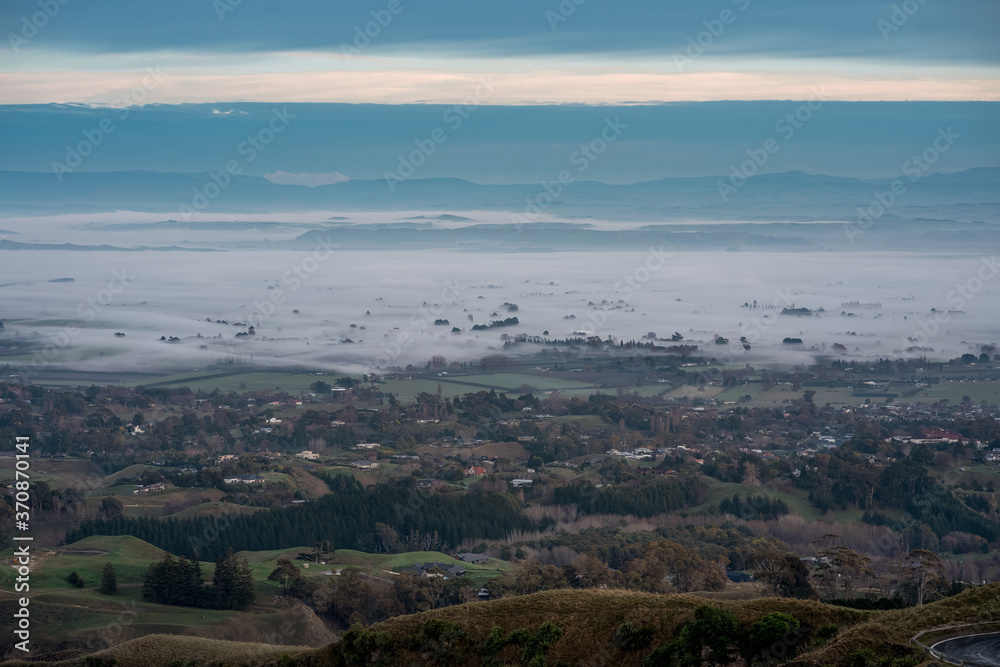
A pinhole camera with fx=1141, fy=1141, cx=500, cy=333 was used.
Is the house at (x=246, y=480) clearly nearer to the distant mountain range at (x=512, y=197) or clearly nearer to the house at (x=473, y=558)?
the house at (x=473, y=558)

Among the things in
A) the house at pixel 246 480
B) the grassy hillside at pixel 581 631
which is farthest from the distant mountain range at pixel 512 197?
the grassy hillside at pixel 581 631

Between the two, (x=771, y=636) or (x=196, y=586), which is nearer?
(x=771, y=636)

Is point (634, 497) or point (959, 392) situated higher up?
point (959, 392)

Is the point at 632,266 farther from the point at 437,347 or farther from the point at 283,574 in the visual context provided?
the point at 283,574

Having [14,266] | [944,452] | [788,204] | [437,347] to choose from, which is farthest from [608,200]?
[944,452]

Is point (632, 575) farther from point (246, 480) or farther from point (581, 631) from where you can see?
point (246, 480)

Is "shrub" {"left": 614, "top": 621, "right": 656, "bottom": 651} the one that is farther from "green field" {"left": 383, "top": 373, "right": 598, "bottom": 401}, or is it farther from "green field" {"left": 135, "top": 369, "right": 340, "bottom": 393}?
"green field" {"left": 135, "top": 369, "right": 340, "bottom": 393}

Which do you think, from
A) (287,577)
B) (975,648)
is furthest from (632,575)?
(975,648)
